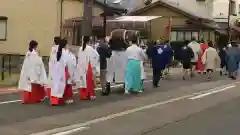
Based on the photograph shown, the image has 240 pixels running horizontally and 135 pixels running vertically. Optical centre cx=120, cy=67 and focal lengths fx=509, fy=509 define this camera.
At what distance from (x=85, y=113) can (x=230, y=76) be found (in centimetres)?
1435

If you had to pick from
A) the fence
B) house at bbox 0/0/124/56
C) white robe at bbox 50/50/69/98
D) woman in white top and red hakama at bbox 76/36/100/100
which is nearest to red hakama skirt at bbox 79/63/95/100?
woman in white top and red hakama at bbox 76/36/100/100

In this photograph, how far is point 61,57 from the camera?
531 inches

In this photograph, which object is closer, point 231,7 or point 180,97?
point 180,97

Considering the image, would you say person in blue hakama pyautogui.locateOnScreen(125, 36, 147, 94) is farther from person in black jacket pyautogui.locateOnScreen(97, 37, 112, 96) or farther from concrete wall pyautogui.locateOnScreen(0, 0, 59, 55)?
concrete wall pyautogui.locateOnScreen(0, 0, 59, 55)

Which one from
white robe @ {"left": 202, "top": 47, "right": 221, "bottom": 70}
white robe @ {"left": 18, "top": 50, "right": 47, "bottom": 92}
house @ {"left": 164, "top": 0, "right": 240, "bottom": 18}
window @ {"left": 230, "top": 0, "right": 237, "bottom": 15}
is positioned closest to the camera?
white robe @ {"left": 18, "top": 50, "right": 47, "bottom": 92}

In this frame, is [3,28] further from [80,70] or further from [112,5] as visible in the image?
[80,70]

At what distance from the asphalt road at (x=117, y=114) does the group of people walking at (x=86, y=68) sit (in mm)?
404

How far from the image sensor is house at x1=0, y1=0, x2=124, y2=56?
106 ft

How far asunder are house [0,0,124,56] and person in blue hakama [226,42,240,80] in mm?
10524

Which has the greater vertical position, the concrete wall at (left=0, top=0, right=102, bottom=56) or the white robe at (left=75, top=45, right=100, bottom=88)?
the concrete wall at (left=0, top=0, right=102, bottom=56)

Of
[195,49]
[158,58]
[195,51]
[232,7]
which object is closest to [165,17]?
[232,7]

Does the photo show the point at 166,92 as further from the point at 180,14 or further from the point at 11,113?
the point at 180,14

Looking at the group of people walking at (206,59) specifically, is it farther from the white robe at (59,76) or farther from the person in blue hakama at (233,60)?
the white robe at (59,76)

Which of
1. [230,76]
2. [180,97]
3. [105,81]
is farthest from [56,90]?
[230,76]
